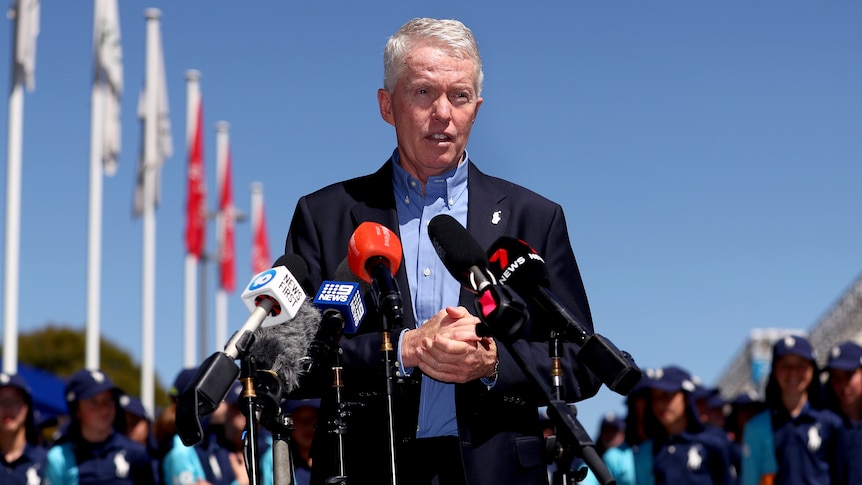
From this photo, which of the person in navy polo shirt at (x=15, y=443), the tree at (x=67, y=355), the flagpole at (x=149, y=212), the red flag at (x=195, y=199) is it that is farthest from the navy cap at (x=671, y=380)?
the tree at (x=67, y=355)

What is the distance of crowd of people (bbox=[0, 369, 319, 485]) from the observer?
34.2 ft

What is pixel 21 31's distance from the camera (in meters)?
17.3

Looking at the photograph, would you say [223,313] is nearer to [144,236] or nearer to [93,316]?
[144,236]

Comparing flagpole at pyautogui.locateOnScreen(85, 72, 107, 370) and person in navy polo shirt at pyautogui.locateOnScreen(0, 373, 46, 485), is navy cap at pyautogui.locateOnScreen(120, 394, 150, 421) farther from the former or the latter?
flagpole at pyautogui.locateOnScreen(85, 72, 107, 370)

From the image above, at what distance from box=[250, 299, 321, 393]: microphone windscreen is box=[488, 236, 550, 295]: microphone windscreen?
0.58 m

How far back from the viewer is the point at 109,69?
21.1 metres

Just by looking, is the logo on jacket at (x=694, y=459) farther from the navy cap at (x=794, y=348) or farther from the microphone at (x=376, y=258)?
the microphone at (x=376, y=258)

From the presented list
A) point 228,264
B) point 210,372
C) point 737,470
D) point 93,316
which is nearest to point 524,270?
point 210,372

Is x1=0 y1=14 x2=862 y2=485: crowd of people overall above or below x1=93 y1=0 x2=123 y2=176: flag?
below

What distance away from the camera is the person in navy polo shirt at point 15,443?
10.8 metres

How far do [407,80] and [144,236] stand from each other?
21.2m

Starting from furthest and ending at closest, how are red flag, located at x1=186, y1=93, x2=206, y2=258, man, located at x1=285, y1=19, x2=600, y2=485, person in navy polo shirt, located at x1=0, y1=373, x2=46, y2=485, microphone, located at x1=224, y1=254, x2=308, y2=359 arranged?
red flag, located at x1=186, y1=93, x2=206, y2=258
person in navy polo shirt, located at x1=0, y1=373, x2=46, y2=485
man, located at x1=285, y1=19, x2=600, y2=485
microphone, located at x1=224, y1=254, x2=308, y2=359

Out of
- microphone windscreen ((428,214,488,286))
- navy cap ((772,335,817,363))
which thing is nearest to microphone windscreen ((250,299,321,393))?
microphone windscreen ((428,214,488,286))

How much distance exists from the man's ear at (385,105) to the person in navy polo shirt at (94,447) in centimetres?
689
